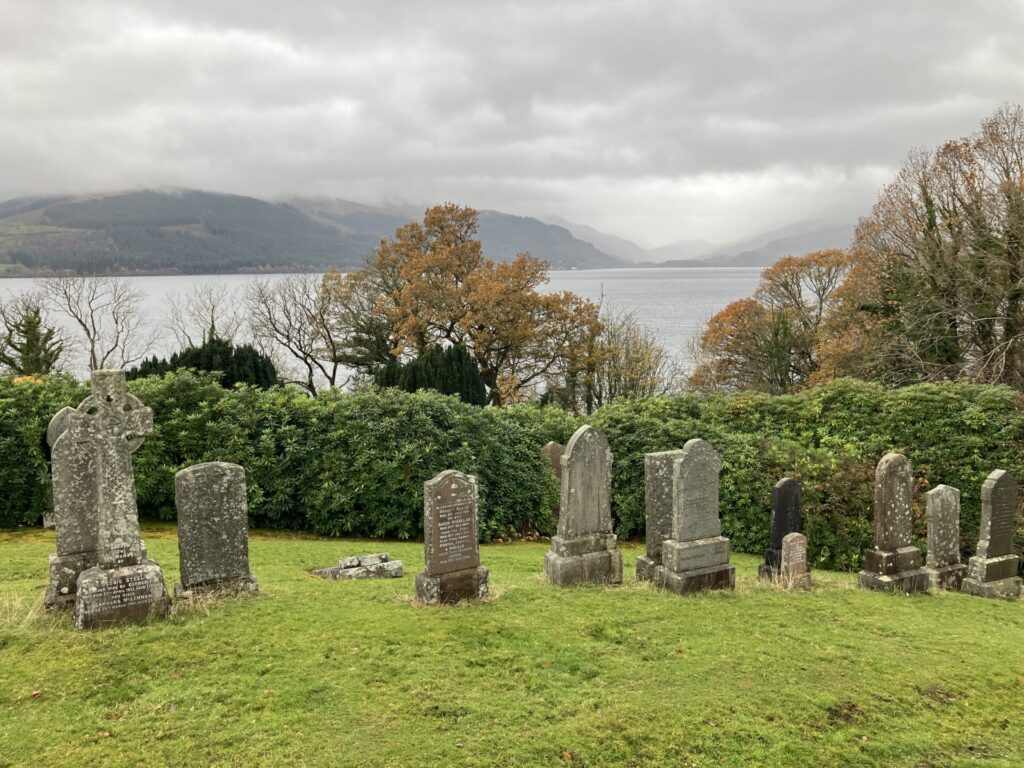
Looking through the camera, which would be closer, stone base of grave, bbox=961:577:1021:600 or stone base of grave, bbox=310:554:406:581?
stone base of grave, bbox=310:554:406:581

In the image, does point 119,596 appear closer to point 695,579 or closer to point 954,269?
point 695,579

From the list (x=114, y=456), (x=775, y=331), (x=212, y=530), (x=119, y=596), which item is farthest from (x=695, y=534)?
(x=775, y=331)

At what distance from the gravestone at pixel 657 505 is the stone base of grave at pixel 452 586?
2.66m

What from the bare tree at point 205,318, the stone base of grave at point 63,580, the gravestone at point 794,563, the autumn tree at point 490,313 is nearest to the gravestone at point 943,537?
the gravestone at point 794,563

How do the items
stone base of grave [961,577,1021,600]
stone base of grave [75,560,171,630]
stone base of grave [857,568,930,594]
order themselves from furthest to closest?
stone base of grave [961,577,1021,600], stone base of grave [857,568,930,594], stone base of grave [75,560,171,630]

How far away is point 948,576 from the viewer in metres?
10.1

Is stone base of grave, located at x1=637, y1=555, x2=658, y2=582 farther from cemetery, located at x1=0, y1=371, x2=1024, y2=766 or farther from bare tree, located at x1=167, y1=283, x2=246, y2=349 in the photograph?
bare tree, located at x1=167, y1=283, x2=246, y2=349

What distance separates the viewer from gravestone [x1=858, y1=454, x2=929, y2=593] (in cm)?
941

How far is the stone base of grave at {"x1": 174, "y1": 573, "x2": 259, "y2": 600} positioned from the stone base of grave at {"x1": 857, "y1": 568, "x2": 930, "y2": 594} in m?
8.65

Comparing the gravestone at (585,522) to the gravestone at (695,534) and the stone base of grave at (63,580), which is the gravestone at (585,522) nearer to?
the gravestone at (695,534)

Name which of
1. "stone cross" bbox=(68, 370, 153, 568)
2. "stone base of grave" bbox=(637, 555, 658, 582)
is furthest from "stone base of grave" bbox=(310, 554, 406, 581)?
"stone base of grave" bbox=(637, 555, 658, 582)

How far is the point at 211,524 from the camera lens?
725 cm

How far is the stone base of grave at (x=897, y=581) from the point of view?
932 cm

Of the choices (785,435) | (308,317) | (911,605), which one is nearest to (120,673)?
(911,605)
